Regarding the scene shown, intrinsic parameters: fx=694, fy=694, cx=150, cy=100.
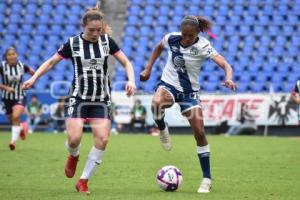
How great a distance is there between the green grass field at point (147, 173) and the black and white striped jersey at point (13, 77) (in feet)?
4.56

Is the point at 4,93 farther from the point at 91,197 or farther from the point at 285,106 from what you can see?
the point at 285,106

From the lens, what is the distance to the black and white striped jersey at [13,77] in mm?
Result: 17344

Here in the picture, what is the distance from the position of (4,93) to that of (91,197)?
931cm

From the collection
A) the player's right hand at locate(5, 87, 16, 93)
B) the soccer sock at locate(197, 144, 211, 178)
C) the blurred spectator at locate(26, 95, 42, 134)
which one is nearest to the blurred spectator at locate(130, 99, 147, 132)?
the blurred spectator at locate(26, 95, 42, 134)

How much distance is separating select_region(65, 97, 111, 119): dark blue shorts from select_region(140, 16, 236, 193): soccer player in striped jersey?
1.05m

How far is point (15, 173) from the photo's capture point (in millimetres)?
11609

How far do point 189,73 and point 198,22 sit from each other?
813 millimetres

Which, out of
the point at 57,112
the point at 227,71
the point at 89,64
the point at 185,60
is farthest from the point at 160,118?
the point at 57,112

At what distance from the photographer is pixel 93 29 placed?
9.16 m

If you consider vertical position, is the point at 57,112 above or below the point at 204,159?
below

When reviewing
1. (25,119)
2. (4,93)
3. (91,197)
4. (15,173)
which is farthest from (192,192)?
(25,119)

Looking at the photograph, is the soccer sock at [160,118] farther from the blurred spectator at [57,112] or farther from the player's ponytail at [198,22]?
the blurred spectator at [57,112]

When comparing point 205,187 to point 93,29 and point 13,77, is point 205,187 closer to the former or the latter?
point 93,29

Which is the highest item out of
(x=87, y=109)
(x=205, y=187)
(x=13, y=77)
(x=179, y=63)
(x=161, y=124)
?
(x=179, y=63)
